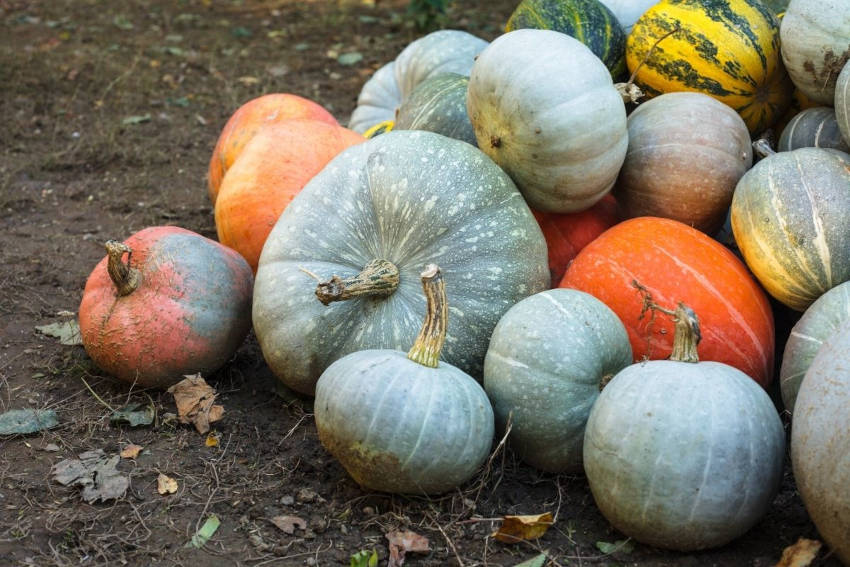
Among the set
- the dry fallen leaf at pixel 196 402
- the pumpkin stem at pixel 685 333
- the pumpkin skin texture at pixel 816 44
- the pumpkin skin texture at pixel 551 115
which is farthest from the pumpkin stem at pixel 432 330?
the pumpkin skin texture at pixel 816 44

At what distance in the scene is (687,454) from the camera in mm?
2465

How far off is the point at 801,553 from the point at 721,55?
2.16m

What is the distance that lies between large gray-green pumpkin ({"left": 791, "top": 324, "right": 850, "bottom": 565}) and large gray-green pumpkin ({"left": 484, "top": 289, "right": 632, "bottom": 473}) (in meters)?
0.62

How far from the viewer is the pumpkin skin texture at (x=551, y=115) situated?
10.7 ft

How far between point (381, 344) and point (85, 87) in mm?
4741

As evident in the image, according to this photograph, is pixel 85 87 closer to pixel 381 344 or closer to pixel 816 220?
pixel 381 344

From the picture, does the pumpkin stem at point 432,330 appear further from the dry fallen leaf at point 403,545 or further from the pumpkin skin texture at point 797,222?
the pumpkin skin texture at point 797,222

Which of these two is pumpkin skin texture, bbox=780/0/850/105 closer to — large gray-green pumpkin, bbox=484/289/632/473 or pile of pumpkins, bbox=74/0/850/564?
pile of pumpkins, bbox=74/0/850/564

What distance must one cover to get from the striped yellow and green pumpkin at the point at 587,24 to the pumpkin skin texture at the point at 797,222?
1067mm

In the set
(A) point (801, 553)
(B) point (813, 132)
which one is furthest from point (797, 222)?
(A) point (801, 553)

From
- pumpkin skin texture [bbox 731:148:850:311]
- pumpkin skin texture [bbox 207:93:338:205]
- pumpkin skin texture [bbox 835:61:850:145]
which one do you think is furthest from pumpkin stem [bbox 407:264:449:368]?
pumpkin skin texture [bbox 207:93:338:205]

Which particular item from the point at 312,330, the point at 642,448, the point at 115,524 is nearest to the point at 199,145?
the point at 312,330

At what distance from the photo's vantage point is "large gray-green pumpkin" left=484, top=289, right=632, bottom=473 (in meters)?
2.84

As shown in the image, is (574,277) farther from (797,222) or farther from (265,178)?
(265,178)
